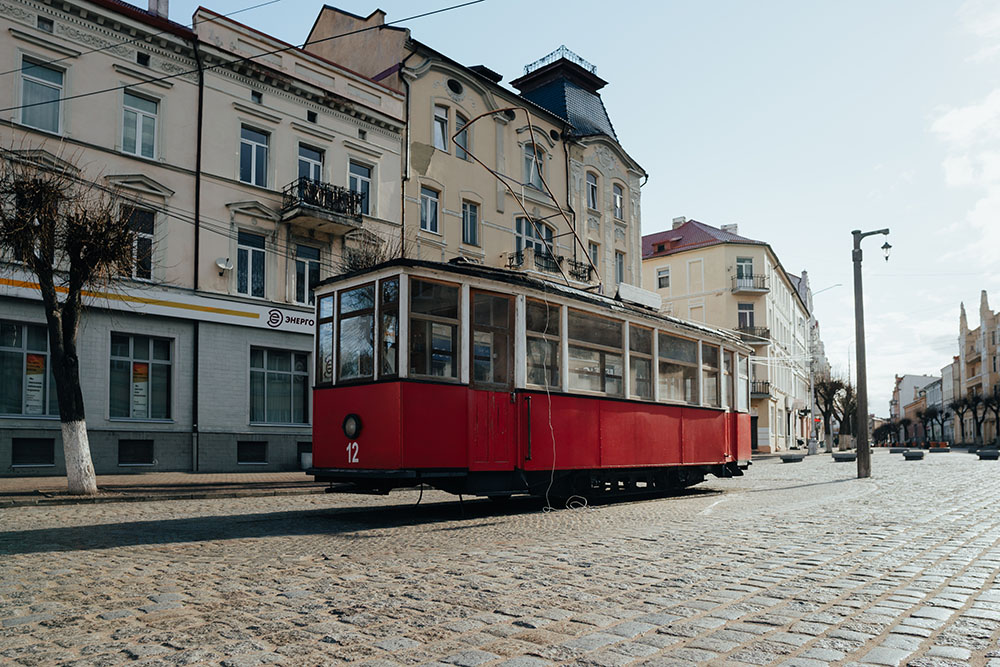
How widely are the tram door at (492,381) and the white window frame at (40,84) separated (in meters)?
13.4

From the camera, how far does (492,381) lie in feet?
36.4

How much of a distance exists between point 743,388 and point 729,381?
93 cm

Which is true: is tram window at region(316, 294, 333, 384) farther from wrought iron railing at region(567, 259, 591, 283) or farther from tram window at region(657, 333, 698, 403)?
wrought iron railing at region(567, 259, 591, 283)

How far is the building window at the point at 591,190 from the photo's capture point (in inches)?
1411

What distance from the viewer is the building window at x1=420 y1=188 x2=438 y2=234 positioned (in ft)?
91.6

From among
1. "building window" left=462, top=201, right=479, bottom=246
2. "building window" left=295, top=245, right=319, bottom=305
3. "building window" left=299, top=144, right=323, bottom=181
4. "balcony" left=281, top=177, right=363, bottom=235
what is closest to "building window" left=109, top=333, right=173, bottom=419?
"building window" left=295, top=245, right=319, bottom=305

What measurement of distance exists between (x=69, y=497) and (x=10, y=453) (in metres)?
5.83

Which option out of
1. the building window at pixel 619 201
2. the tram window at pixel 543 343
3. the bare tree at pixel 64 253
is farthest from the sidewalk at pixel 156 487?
the building window at pixel 619 201

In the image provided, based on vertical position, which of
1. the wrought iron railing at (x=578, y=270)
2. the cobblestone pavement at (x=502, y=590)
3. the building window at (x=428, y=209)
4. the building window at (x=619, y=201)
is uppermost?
the building window at (x=619, y=201)

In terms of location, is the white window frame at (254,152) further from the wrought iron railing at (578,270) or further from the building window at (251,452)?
the wrought iron railing at (578,270)

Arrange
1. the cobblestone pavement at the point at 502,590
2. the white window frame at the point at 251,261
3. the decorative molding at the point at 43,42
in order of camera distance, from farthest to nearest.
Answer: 1. the white window frame at the point at 251,261
2. the decorative molding at the point at 43,42
3. the cobblestone pavement at the point at 502,590

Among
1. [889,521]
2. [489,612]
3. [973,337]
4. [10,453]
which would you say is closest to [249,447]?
[10,453]

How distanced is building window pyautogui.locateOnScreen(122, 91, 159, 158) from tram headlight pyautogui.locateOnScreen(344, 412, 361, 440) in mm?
→ 13245

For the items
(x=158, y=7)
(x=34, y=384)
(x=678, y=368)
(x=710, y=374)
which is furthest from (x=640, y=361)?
(x=158, y=7)
